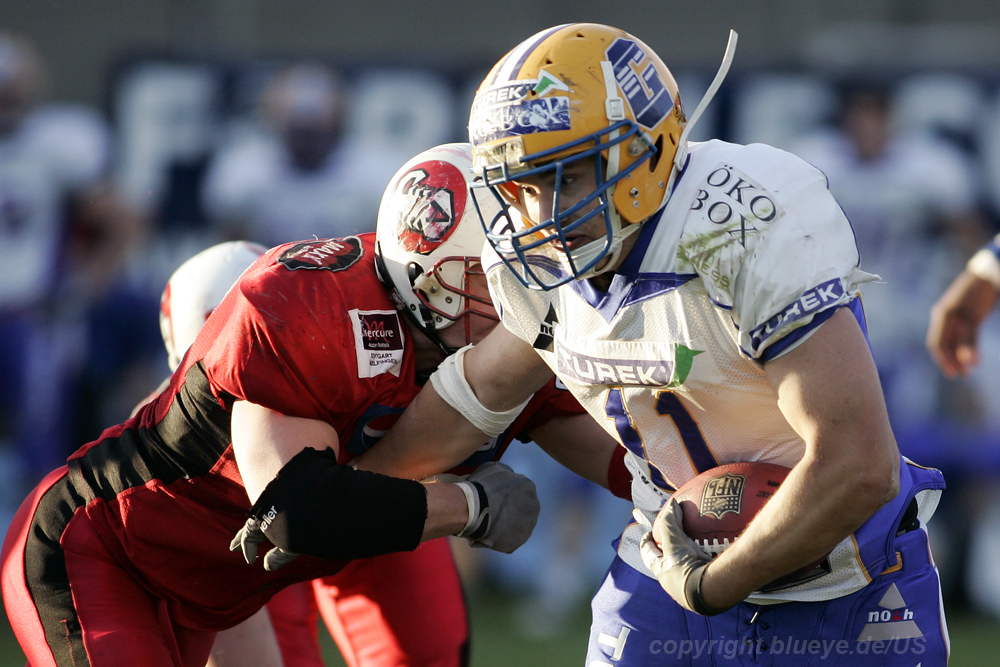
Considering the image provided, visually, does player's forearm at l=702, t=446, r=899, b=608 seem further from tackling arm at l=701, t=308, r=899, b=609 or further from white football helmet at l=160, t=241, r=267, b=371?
white football helmet at l=160, t=241, r=267, b=371

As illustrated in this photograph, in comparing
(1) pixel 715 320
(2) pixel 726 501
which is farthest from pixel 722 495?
(1) pixel 715 320

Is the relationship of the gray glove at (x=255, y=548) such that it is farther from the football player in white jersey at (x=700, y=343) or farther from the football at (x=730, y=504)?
the football at (x=730, y=504)

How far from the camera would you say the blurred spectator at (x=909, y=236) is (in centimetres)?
551

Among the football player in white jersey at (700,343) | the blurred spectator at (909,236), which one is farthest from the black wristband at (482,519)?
the blurred spectator at (909,236)

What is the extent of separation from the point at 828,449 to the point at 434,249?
113 cm

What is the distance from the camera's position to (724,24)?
722 centimetres

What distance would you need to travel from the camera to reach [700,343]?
2.00 meters

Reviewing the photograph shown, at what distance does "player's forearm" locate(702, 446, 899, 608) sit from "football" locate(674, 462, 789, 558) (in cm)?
11

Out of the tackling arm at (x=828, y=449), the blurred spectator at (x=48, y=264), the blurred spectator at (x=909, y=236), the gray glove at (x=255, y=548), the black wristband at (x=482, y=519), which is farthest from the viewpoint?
the blurred spectator at (x=48, y=264)

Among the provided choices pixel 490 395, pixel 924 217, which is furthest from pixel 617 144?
pixel 924 217

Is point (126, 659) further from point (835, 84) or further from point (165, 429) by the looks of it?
point (835, 84)

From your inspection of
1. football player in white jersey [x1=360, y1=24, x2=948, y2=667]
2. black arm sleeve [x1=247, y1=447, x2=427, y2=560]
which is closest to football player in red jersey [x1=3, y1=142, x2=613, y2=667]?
black arm sleeve [x1=247, y1=447, x2=427, y2=560]

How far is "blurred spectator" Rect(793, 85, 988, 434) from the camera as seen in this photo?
5512 millimetres

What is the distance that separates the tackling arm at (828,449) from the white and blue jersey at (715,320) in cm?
4
